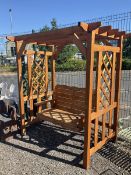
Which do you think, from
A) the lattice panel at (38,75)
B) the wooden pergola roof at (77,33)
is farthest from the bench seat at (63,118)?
the wooden pergola roof at (77,33)

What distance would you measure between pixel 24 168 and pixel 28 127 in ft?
5.88

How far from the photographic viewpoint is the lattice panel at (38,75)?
16.8ft

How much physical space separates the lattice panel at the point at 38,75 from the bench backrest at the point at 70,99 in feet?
1.49

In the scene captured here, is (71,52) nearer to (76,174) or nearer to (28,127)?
(28,127)

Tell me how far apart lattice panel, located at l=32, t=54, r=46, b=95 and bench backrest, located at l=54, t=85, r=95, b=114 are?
0.45m

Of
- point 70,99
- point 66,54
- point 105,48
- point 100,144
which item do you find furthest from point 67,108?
point 66,54

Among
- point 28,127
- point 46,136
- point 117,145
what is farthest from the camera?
point 28,127

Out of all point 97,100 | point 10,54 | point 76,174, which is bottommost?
point 76,174

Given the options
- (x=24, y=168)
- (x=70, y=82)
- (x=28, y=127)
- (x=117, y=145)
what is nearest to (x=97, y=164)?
(x=117, y=145)

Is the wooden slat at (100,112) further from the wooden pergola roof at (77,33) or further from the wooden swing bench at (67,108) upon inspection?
the wooden pergola roof at (77,33)

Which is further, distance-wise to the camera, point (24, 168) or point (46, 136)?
point (46, 136)

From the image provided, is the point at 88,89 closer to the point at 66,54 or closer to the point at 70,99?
the point at 70,99

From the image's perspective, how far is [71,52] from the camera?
17000mm

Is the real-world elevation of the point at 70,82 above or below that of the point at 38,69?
below
